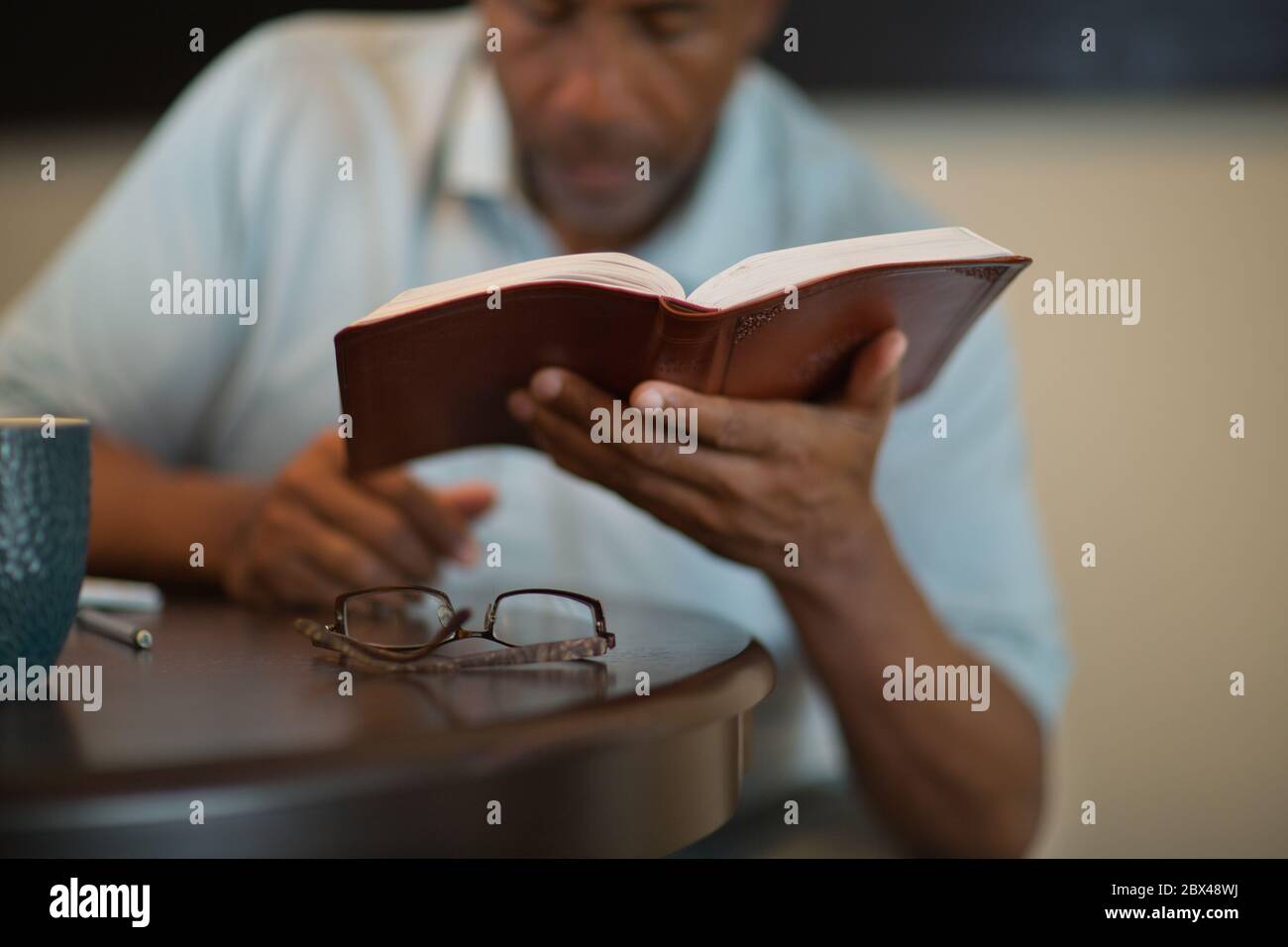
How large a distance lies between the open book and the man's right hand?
15 cm

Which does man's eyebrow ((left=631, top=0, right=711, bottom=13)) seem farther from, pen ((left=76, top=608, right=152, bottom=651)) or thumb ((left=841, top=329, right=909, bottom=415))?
pen ((left=76, top=608, right=152, bottom=651))

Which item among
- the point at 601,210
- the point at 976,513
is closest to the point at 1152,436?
the point at 976,513

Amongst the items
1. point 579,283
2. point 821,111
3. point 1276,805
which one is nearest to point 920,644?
point 579,283

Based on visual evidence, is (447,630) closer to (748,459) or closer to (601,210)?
(748,459)

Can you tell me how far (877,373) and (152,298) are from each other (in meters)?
0.93

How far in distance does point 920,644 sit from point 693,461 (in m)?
0.34

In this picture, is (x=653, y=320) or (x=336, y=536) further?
(x=336, y=536)

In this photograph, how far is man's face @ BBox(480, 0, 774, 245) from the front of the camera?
3.33 feet

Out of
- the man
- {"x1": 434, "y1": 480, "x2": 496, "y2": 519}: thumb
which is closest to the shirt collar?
the man

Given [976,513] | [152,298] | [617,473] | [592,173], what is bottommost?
[976,513]

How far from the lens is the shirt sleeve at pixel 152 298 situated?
1196 millimetres

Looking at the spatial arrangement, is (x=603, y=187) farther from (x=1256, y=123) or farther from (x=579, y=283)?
(x=1256, y=123)

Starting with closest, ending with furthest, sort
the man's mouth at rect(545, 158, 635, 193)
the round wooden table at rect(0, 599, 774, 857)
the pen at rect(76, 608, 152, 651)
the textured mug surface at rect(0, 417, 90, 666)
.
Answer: the round wooden table at rect(0, 599, 774, 857), the textured mug surface at rect(0, 417, 90, 666), the pen at rect(76, 608, 152, 651), the man's mouth at rect(545, 158, 635, 193)

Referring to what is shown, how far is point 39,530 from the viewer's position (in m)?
0.46
